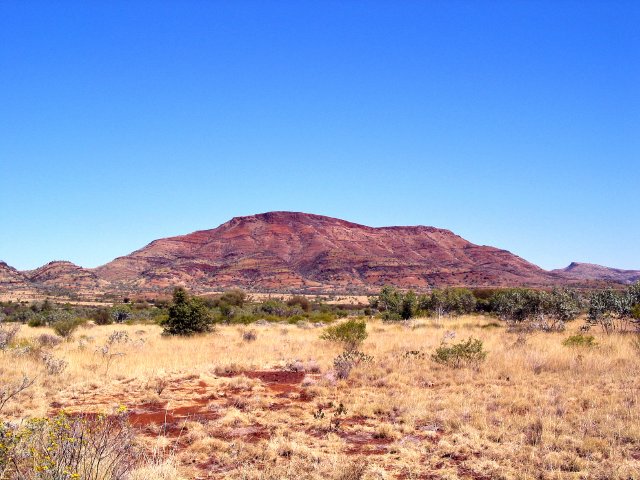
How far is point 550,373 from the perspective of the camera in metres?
11.4

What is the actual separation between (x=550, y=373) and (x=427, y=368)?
3.00 meters

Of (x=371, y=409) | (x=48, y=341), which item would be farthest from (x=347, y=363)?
(x=48, y=341)

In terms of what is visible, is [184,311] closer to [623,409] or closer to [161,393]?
[161,393]

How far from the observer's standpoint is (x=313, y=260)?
14412 centimetres

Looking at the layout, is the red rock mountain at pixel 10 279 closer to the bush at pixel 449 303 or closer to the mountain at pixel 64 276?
the mountain at pixel 64 276

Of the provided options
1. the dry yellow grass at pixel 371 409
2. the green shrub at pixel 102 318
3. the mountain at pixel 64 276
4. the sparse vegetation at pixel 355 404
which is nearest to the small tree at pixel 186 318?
the sparse vegetation at pixel 355 404

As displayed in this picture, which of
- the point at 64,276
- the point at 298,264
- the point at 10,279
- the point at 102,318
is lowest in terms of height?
the point at 102,318

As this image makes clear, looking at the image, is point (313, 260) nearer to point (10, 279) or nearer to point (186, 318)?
point (10, 279)

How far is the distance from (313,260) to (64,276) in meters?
68.7

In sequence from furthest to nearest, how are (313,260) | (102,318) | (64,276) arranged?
(313,260), (64,276), (102,318)

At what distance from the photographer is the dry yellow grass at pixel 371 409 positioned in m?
6.26

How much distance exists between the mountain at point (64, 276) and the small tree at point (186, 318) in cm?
9244

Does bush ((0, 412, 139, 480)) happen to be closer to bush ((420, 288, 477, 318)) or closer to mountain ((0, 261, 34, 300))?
bush ((420, 288, 477, 318))

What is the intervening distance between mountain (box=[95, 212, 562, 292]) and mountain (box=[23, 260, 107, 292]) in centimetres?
981
